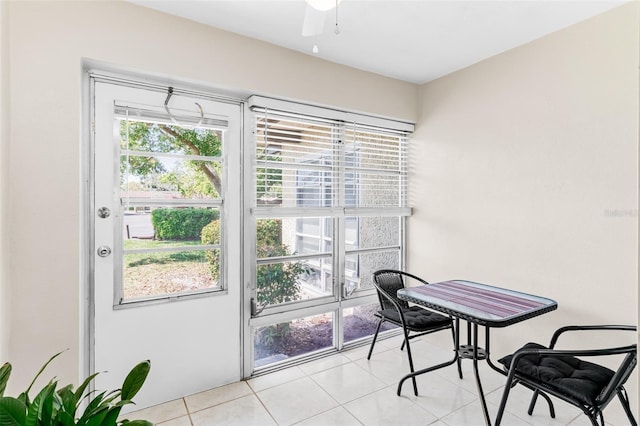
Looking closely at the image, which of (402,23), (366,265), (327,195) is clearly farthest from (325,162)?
(402,23)

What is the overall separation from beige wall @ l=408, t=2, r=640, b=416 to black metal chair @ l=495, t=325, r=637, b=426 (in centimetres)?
52

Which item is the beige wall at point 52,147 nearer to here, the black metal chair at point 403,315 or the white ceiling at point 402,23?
the white ceiling at point 402,23

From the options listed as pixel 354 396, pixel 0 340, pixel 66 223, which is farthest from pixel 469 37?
pixel 0 340

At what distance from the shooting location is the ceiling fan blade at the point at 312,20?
1.58 metres

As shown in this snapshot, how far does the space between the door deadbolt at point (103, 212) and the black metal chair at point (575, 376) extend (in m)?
2.52

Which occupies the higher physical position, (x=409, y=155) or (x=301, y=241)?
(x=409, y=155)

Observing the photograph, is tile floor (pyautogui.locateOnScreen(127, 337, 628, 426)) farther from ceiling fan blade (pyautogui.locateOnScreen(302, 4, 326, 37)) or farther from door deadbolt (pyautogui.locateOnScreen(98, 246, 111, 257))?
ceiling fan blade (pyautogui.locateOnScreen(302, 4, 326, 37))

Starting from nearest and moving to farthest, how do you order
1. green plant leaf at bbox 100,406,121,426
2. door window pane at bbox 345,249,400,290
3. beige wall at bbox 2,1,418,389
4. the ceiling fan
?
green plant leaf at bbox 100,406,121,426 < the ceiling fan < beige wall at bbox 2,1,418,389 < door window pane at bbox 345,249,400,290

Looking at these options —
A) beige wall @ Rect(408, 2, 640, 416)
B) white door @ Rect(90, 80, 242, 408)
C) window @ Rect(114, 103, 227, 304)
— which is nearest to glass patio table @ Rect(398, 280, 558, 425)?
beige wall @ Rect(408, 2, 640, 416)

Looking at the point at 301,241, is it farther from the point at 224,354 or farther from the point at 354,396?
the point at 354,396

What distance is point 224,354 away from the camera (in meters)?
2.56

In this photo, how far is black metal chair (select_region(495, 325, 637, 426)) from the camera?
1.56m

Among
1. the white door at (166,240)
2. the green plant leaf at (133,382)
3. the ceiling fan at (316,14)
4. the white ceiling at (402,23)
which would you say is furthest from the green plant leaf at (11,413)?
the white ceiling at (402,23)

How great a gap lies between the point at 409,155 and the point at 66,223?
2941 millimetres
